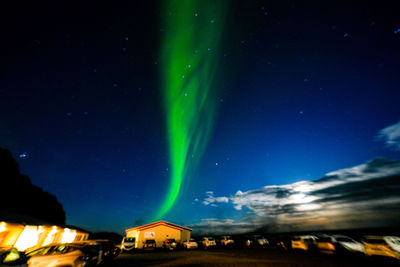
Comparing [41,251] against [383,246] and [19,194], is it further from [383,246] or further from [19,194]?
[19,194]

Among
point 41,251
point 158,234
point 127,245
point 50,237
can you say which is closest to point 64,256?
point 41,251

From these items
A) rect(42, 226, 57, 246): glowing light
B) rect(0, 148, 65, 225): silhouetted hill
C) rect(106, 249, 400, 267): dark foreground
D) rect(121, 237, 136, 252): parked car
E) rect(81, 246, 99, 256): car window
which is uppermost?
rect(0, 148, 65, 225): silhouetted hill

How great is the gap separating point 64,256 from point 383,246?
1809cm

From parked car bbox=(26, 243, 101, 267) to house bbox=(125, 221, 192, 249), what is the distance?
2802 cm

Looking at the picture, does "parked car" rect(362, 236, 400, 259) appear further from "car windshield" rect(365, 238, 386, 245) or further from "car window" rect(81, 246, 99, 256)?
"car window" rect(81, 246, 99, 256)

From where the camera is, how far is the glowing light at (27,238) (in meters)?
15.3

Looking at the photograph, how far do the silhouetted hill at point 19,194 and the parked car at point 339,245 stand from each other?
4783 cm

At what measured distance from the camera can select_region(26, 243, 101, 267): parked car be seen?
7.31 metres

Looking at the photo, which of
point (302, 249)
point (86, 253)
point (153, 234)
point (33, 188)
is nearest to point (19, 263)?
point (86, 253)

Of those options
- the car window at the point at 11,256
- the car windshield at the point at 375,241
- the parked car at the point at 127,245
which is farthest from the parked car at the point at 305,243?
the car window at the point at 11,256

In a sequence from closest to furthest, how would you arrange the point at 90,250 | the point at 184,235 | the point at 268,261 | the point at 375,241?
the point at 90,250
the point at 375,241
the point at 268,261
the point at 184,235

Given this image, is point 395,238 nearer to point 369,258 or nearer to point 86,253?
point 369,258

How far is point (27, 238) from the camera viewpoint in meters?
16.5

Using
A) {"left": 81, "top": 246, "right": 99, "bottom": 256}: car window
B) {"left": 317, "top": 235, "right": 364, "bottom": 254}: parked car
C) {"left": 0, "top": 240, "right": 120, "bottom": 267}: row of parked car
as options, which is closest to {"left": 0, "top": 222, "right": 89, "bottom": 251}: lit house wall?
{"left": 0, "top": 240, "right": 120, "bottom": 267}: row of parked car
